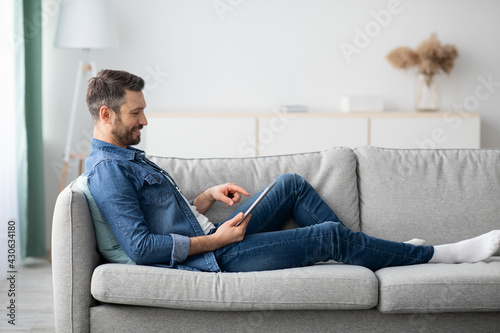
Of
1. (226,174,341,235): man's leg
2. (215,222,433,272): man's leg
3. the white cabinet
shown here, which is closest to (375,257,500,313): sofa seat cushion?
(215,222,433,272): man's leg

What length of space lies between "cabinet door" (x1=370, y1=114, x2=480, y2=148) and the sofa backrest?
4.96 ft

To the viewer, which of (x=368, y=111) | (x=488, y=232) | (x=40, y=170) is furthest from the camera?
(x=368, y=111)

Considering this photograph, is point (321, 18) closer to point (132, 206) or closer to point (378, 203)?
point (378, 203)

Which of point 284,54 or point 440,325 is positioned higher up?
point 284,54

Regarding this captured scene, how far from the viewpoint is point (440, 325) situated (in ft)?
7.30

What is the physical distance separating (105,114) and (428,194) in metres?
1.41

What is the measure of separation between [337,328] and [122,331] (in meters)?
0.75

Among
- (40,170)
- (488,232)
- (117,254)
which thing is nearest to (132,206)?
(117,254)

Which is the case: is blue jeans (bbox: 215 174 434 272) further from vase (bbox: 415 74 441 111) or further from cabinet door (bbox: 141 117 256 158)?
vase (bbox: 415 74 441 111)

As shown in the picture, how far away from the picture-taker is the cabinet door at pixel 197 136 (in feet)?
14.1

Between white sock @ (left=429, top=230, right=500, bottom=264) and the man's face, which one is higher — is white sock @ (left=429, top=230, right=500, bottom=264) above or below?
below

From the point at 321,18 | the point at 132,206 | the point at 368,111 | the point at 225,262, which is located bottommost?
the point at 225,262

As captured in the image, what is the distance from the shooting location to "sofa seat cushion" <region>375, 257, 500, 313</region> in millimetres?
2156

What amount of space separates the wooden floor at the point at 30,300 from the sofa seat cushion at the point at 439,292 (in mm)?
1506
